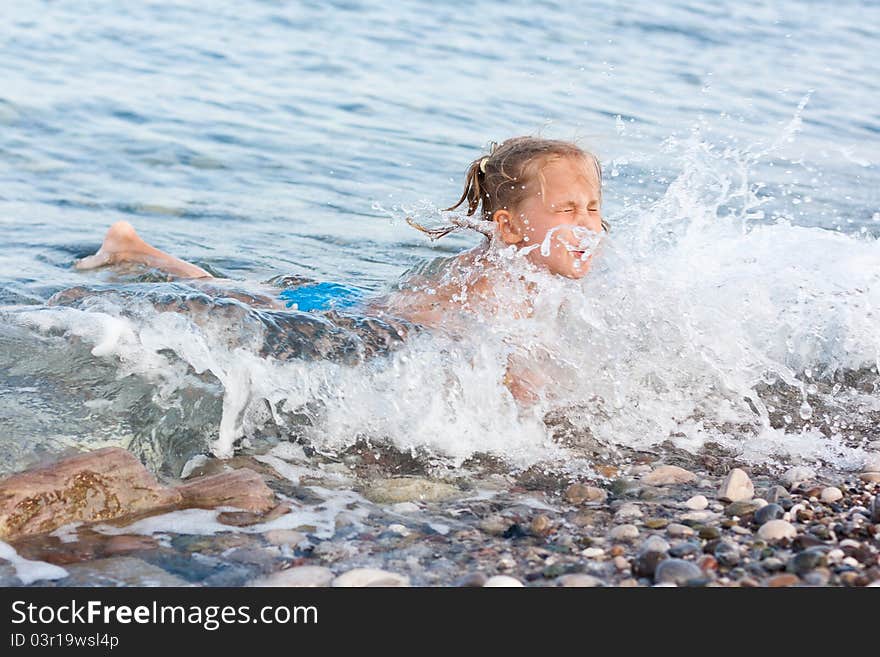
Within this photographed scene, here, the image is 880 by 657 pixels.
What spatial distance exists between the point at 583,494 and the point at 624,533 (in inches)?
16.8

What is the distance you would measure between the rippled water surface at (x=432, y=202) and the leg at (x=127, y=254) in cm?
12

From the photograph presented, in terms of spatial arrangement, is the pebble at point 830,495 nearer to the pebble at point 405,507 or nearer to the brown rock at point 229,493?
the pebble at point 405,507

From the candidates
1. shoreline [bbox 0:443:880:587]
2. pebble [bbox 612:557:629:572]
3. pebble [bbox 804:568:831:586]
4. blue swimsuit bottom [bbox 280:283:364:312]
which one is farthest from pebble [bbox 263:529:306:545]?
blue swimsuit bottom [bbox 280:283:364:312]

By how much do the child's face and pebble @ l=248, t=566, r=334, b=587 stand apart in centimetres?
236

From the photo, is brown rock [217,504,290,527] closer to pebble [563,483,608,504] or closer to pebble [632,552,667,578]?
pebble [563,483,608,504]

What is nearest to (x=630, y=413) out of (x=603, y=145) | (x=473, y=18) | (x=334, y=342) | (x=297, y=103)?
(x=334, y=342)

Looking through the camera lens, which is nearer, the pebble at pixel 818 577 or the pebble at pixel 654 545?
the pebble at pixel 818 577

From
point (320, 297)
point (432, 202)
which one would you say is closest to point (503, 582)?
point (320, 297)

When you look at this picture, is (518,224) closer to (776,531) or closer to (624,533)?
(624,533)

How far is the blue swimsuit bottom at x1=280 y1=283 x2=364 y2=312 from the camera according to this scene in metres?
5.17

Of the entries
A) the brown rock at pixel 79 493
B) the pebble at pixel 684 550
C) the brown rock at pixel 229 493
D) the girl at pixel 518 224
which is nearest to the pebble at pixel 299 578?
the brown rock at pixel 229 493

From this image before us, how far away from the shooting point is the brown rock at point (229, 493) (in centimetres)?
332
